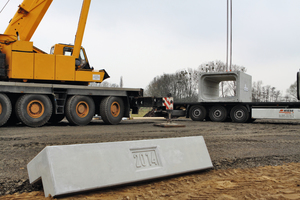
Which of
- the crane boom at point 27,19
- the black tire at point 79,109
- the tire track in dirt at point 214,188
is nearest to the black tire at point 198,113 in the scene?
the black tire at point 79,109

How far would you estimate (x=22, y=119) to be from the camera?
10078 millimetres

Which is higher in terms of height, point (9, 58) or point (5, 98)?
point (9, 58)

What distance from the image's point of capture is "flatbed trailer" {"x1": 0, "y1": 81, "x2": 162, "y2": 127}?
10062 millimetres

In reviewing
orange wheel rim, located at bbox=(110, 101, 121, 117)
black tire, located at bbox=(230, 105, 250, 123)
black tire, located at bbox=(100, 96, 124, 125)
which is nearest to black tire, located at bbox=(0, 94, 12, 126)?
black tire, located at bbox=(100, 96, 124, 125)

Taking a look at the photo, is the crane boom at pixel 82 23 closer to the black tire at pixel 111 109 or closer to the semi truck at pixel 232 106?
the black tire at pixel 111 109

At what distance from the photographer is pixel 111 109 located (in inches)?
484

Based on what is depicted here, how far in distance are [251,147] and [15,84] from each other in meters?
8.30

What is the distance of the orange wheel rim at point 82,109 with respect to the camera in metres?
11.4

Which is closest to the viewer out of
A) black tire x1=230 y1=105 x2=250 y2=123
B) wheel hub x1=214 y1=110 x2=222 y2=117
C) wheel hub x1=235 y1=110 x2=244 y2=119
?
black tire x1=230 y1=105 x2=250 y2=123

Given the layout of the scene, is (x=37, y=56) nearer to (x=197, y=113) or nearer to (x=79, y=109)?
(x=79, y=109)

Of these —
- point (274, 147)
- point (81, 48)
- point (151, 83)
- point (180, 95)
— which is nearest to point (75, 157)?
point (274, 147)

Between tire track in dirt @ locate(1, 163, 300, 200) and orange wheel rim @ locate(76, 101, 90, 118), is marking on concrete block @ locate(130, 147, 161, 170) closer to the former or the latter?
tire track in dirt @ locate(1, 163, 300, 200)

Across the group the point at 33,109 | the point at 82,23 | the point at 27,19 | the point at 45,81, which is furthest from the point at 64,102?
the point at 27,19

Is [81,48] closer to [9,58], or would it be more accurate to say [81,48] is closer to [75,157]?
[9,58]
